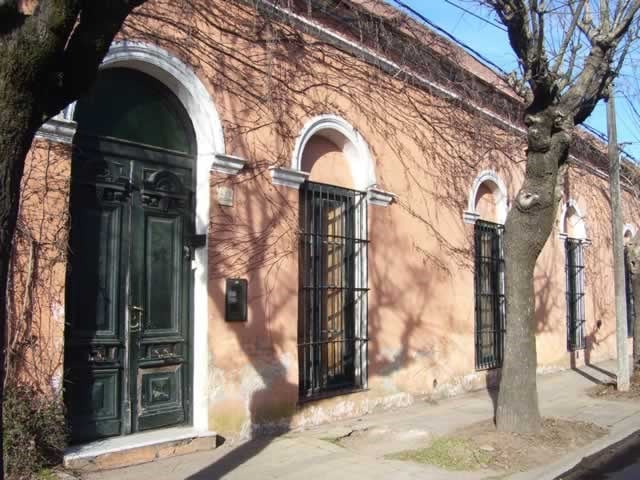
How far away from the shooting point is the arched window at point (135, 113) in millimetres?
6386

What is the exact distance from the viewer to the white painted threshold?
566 centimetres

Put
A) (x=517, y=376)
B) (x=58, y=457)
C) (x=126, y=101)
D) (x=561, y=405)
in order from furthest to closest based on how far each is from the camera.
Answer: (x=561, y=405)
(x=517, y=376)
(x=126, y=101)
(x=58, y=457)

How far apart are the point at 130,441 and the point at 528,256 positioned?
466 centimetres

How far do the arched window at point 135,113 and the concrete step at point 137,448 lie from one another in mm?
2866

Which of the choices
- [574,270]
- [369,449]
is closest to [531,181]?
[369,449]

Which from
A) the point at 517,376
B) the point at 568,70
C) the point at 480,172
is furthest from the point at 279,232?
the point at 480,172

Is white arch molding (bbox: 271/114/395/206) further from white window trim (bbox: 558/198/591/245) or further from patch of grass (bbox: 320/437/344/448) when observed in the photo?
white window trim (bbox: 558/198/591/245)

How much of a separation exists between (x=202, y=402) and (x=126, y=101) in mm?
3158

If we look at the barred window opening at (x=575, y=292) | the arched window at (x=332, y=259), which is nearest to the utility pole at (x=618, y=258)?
the barred window opening at (x=575, y=292)

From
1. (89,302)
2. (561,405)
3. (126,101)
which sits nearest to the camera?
(89,302)

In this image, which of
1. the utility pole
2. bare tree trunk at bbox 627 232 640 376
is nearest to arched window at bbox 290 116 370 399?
the utility pole

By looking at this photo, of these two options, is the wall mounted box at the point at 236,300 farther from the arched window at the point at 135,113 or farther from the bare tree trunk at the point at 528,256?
the bare tree trunk at the point at 528,256

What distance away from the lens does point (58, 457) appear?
549cm

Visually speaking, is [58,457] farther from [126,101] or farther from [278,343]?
[126,101]
